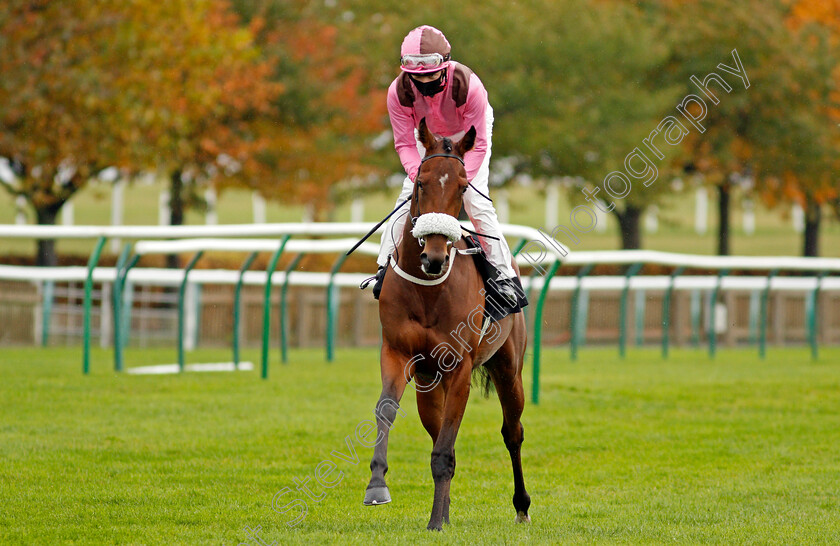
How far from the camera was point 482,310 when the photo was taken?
6258 mm

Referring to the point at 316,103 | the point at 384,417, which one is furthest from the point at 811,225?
the point at 384,417

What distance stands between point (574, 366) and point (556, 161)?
13320 mm

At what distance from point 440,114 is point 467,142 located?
593mm

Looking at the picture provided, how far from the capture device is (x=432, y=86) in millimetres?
6277

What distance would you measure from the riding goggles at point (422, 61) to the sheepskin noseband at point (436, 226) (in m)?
0.97

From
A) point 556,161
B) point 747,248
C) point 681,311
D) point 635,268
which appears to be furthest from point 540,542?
point 747,248

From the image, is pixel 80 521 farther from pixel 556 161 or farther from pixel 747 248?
pixel 747 248

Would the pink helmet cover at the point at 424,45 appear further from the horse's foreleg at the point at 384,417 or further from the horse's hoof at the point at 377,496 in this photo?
the horse's hoof at the point at 377,496

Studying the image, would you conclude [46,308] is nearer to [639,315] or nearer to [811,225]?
[639,315]

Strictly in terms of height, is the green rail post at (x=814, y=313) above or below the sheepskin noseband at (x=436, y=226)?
below

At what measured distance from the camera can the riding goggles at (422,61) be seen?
6090 mm

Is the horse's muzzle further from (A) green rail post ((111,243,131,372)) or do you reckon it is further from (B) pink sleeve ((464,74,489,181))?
(A) green rail post ((111,243,131,372))

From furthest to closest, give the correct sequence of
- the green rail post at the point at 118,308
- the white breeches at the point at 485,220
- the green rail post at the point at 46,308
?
the green rail post at the point at 46,308 → the green rail post at the point at 118,308 → the white breeches at the point at 485,220

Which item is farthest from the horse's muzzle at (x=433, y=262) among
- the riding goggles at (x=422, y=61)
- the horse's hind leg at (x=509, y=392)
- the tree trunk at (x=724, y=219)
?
the tree trunk at (x=724, y=219)
